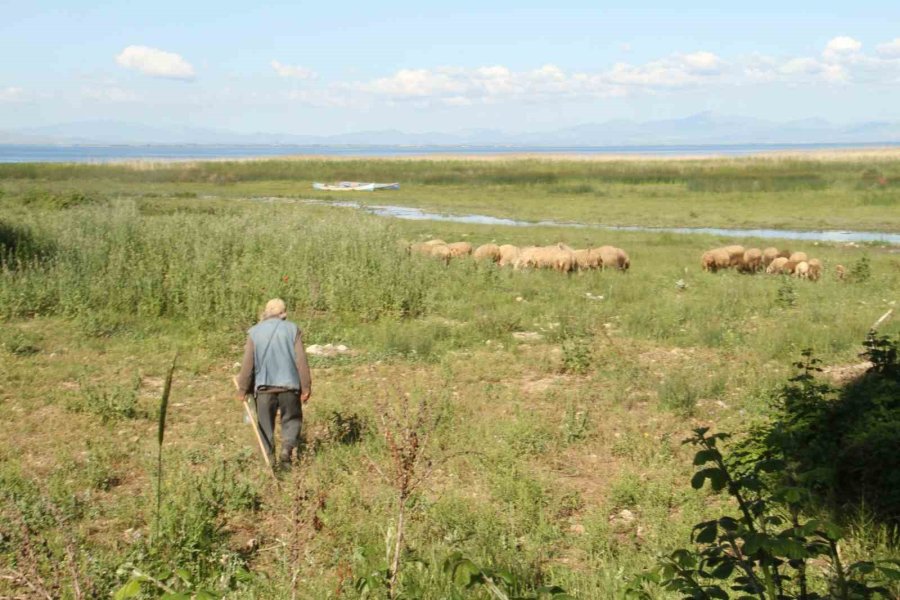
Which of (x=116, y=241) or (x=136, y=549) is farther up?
(x=116, y=241)

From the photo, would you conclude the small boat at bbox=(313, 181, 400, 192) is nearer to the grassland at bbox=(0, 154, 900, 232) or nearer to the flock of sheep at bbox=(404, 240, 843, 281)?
the grassland at bbox=(0, 154, 900, 232)

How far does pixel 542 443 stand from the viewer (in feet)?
24.8

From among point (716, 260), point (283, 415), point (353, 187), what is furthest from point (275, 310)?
point (353, 187)

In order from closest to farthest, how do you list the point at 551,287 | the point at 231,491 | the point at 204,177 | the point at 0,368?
the point at 231,491 → the point at 0,368 → the point at 551,287 → the point at 204,177

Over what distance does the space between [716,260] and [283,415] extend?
510 inches

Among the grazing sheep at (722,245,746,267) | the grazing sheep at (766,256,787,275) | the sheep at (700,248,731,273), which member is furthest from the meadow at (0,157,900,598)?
the grazing sheep at (766,256,787,275)

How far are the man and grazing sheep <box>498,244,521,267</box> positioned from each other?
10.9 meters

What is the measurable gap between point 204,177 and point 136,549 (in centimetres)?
5714

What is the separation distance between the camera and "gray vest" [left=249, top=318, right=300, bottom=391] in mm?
6941

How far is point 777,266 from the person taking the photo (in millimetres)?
17234

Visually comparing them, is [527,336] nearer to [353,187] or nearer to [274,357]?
[274,357]

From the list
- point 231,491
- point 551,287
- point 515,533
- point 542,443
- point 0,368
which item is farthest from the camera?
point 551,287

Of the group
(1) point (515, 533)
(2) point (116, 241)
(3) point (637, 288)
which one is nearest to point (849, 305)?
(3) point (637, 288)

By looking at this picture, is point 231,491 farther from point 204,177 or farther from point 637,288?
point 204,177
